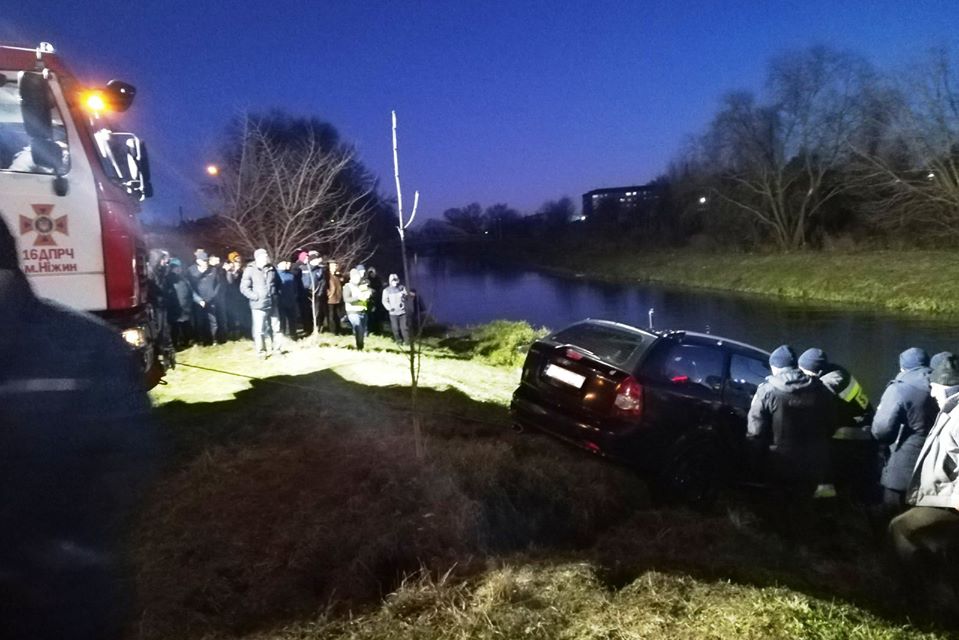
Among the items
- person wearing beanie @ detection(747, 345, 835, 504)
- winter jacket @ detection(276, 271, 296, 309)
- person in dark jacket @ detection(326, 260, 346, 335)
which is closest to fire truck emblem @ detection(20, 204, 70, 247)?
person wearing beanie @ detection(747, 345, 835, 504)

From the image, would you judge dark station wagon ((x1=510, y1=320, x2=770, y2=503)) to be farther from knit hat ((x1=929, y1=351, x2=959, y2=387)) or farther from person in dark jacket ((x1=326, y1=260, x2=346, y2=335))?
person in dark jacket ((x1=326, y1=260, x2=346, y2=335))

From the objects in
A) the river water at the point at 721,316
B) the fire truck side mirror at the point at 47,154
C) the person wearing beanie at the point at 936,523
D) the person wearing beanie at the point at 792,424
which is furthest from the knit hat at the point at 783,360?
the fire truck side mirror at the point at 47,154

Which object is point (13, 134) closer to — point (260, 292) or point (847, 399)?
point (260, 292)

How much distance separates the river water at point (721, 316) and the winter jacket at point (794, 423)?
2.91m

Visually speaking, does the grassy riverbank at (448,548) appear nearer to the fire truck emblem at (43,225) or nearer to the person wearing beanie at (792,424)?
the person wearing beanie at (792,424)

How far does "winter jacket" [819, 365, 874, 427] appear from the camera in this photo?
6.77 metres

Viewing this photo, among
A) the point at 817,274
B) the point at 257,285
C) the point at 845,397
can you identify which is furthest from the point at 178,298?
the point at 817,274

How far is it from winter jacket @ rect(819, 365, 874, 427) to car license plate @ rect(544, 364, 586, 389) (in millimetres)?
2185

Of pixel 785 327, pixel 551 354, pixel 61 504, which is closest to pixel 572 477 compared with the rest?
pixel 551 354

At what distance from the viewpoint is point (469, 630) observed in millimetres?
3355

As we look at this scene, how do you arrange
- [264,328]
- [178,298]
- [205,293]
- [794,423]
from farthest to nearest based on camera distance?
[205,293]
[178,298]
[264,328]
[794,423]

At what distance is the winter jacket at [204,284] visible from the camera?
12.4 m

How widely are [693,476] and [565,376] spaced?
1424 millimetres

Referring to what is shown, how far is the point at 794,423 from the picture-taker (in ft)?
19.5
